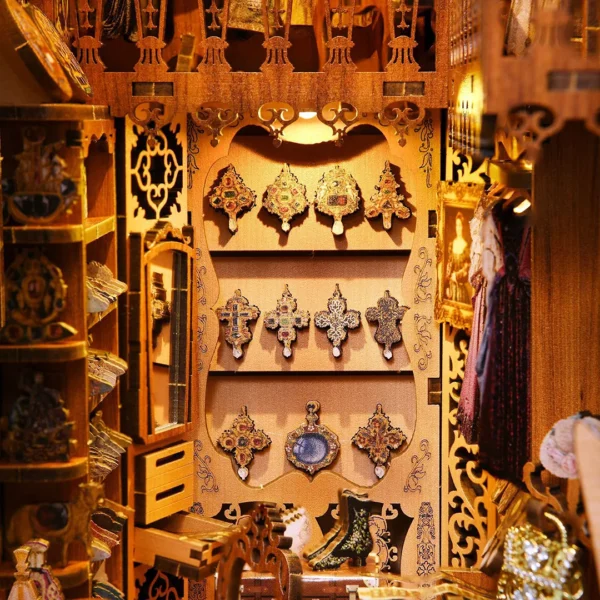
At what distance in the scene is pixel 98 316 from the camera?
4285 millimetres

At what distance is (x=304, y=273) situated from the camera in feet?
17.9

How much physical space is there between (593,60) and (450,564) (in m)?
3.13

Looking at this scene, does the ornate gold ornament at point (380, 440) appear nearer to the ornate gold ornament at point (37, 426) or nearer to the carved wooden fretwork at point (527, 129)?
the carved wooden fretwork at point (527, 129)

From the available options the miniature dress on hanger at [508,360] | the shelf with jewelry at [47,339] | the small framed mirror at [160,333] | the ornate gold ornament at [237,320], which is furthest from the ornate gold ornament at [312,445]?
the shelf with jewelry at [47,339]

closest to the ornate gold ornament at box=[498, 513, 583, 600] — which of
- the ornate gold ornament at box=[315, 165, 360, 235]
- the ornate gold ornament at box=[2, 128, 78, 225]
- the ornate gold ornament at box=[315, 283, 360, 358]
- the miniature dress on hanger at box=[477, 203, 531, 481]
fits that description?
the miniature dress on hanger at box=[477, 203, 531, 481]

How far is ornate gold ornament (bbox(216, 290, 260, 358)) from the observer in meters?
5.37

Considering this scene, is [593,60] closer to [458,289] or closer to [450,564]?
[458,289]

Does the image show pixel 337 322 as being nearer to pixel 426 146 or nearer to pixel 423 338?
pixel 423 338

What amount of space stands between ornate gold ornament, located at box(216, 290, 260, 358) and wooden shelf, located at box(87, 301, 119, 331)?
2.80 ft

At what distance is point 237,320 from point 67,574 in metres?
1.77

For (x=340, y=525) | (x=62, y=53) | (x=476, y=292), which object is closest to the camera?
(x=62, y=53)

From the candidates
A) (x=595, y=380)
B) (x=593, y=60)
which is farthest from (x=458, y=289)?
(x=593, y=60)

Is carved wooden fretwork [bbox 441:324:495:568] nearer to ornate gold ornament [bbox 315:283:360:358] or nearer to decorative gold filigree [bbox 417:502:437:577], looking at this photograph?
decorative gold filigree [bbox 417:502:437:577]

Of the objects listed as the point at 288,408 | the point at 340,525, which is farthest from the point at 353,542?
the point at 288,408
